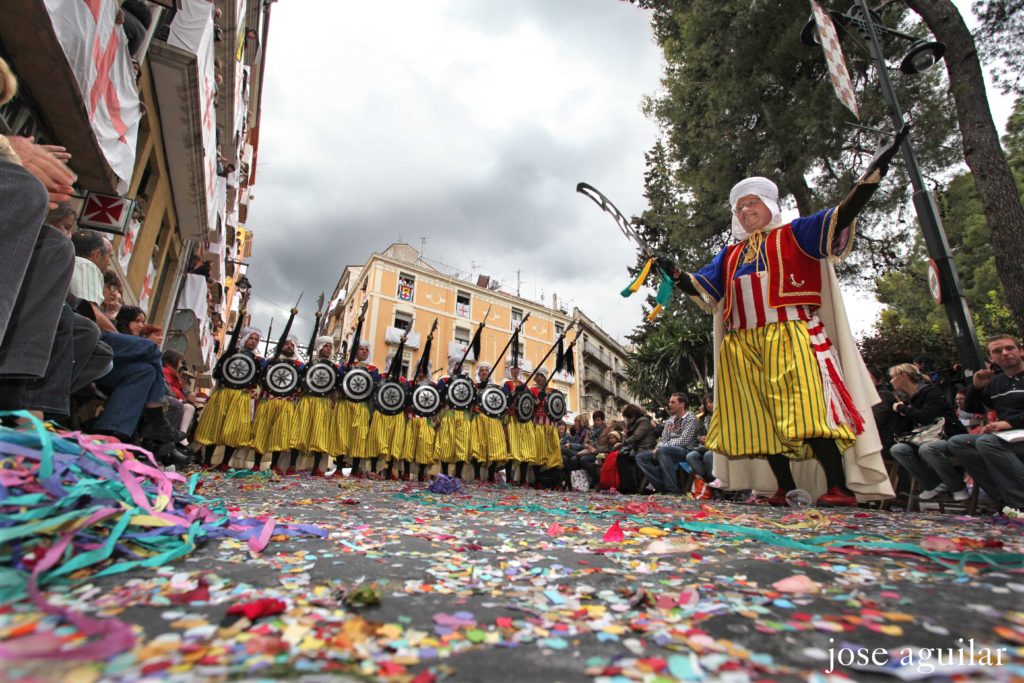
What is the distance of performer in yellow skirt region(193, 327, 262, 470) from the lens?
264 inches

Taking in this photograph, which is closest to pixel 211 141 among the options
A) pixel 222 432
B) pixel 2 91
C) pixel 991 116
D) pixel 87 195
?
pixel 87 195

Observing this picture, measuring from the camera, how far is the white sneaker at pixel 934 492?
4514 mm

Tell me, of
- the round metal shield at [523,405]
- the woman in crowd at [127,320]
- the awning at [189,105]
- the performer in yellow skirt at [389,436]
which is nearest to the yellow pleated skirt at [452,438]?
the performer in yellow skirt at [389,436]

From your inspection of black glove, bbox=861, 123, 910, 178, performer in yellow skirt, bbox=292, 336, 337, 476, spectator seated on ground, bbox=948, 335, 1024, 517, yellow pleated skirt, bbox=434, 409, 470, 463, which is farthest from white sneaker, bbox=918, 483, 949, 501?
performer in yellow skirt, bbox=292, 336, 337, 476

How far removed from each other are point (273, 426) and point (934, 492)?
Answer: 7.63 m

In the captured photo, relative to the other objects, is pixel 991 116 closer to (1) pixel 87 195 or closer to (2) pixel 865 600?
(2) pixel 865 600

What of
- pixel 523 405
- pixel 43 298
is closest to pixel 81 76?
pixel 43 298

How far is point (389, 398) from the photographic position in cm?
775

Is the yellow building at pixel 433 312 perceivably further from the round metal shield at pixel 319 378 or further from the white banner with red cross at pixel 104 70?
the white banner with red cross at pixel 104 70

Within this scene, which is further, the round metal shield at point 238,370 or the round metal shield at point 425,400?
the round metal shield at point 425,400

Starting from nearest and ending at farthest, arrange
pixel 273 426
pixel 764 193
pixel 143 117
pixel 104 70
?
pixel 764 193
pixel 104 70
pixel 273 426
pixel 143 117

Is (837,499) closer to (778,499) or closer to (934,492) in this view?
(778,499)

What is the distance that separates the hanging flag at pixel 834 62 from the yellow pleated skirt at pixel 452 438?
6.57 m

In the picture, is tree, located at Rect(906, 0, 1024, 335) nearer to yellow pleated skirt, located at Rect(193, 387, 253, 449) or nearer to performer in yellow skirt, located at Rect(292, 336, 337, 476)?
→ performer in yellow skirt, located at Rect(292, 336, 337, 476)
